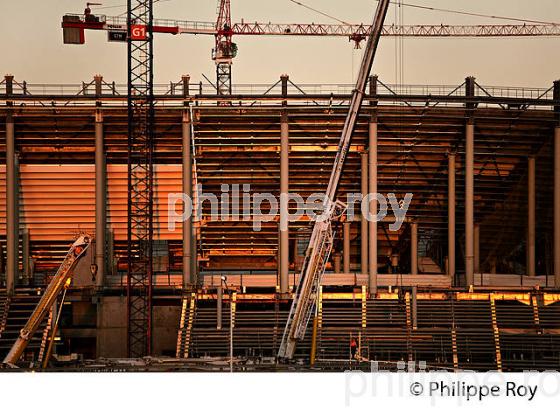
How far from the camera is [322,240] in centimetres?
5438

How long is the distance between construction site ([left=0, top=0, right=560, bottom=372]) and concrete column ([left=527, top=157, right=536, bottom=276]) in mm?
98

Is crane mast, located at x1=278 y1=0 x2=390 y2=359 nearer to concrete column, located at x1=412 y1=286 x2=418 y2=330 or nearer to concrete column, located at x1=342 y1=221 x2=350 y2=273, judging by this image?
concrete column, located at x1=412 y1=286 x2=418 y2=330

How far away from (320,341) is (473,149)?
1175 centimetres

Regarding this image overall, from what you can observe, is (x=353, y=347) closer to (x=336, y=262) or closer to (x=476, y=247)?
(x=336, y=262)

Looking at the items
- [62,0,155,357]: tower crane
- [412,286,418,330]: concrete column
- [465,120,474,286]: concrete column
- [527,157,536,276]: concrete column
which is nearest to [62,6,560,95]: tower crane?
[62,0,155,357]: tower crane

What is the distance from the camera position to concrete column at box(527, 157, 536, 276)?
66.1 m

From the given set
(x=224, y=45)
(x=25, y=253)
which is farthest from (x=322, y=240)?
(x=224, y=45)

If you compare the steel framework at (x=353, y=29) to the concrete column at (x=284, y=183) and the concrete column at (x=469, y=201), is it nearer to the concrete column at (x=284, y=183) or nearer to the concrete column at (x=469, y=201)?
the concrete column at (x=284, y=183)

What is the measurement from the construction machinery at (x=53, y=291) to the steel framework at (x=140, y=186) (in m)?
5.99

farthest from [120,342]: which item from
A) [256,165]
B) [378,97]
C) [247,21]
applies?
[247,21]

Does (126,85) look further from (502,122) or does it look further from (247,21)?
(247,21)

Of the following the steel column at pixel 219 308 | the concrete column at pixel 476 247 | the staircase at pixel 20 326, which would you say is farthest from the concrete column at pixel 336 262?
the staircase at pixel 20 326

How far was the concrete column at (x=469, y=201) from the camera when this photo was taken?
62938mm

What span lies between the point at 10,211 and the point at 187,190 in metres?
8.31
